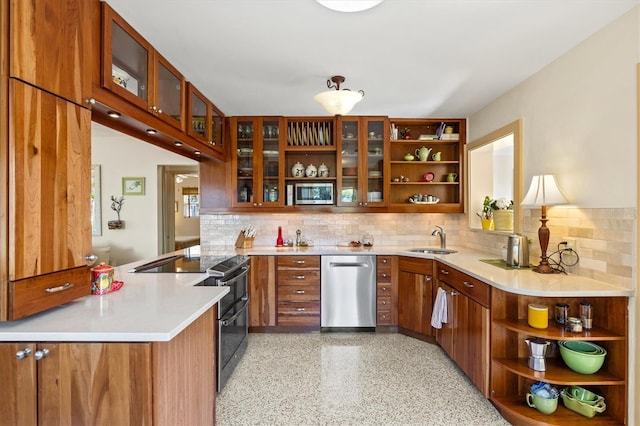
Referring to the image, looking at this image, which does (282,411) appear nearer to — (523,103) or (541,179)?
(541,179)

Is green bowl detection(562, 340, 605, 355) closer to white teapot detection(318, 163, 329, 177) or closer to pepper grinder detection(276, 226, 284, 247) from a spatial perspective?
white teapot detection(318, 163, 329, 177)

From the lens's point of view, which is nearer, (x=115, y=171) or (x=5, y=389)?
(x=5, y=389)

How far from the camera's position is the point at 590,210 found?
204cm

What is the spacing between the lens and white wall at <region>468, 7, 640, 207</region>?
179cm

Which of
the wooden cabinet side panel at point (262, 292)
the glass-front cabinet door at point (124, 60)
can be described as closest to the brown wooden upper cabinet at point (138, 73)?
the glass-front cabinet door at point (124, 60)

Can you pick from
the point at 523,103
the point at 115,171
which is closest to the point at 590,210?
the point at 523,103

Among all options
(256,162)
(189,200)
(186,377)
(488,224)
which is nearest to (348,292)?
(488,224)

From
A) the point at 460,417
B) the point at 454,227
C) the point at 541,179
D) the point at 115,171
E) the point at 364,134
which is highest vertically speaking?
the point at 364,134

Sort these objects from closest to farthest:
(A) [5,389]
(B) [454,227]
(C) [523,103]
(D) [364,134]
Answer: (A) [5,389] → (C) [523,103] → (D) [364,134] → (B) [454,227]

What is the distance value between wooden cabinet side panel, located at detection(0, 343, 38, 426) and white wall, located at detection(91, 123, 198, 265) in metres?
3.62

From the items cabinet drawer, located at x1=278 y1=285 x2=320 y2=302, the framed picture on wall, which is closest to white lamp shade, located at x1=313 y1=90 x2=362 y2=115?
cabinet drawer, located at x1=278 y1=285 x2=320 y2=302

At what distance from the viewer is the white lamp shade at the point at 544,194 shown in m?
2.21

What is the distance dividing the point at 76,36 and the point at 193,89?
4.72 feet

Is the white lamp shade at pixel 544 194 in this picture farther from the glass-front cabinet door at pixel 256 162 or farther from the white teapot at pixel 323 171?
the glass-front cabinet door at pixel 256 162
